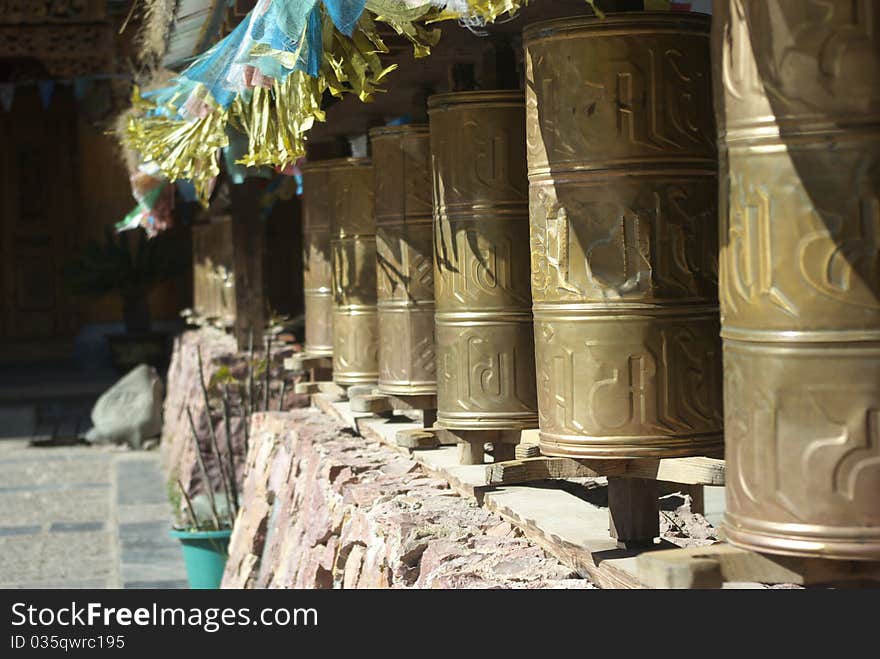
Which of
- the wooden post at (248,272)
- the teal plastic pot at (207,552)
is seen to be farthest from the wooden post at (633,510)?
the wooden post at (248,272)

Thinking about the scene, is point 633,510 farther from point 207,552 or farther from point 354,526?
point 207,552

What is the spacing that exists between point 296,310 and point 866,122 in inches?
299

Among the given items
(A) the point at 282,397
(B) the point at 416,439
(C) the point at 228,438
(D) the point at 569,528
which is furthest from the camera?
(A) the point at 282,397

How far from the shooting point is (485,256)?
3438 millimetres

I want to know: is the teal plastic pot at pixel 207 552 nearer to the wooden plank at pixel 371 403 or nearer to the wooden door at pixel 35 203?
the wooden plank at pixel 371 403

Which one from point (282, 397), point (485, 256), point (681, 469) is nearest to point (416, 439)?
point (485, 256)

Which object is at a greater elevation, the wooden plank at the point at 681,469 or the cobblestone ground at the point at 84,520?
the wooden plank at the point at 681,469

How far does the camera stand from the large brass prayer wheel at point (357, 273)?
5.17 metres

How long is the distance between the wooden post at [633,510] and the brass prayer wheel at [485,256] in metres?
0.68

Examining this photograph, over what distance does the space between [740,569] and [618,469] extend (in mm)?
577

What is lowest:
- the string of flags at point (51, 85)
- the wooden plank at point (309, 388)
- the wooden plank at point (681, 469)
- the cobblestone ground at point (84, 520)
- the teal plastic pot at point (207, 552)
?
the cobblestone ground at point (84, 520)

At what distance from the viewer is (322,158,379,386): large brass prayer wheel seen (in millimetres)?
5168

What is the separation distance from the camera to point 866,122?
77.5 inches

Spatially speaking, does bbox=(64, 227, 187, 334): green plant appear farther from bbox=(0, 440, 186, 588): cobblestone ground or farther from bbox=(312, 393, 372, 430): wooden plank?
bbox=(312, 393, 372, 430): wooden plank
